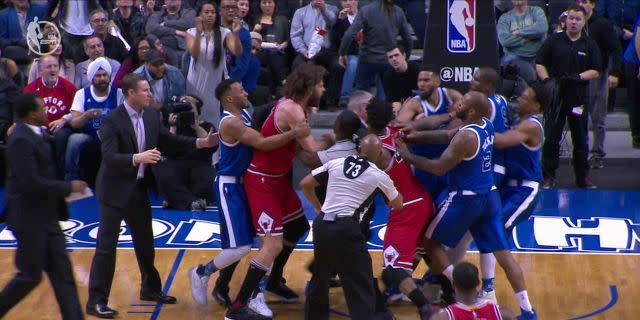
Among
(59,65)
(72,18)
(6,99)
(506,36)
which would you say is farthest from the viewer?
(72,18)

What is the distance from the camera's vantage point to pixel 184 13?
13578 mm

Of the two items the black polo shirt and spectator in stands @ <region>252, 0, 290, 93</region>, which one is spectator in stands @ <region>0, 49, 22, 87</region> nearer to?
spectator in stands @ <region>252, 0, 290, 93</region>

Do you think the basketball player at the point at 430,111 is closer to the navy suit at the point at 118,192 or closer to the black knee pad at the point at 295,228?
the black knee pad at the point at 295,228

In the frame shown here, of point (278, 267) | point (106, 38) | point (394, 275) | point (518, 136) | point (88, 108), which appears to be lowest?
point (278, 267)

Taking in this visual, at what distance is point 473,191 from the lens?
7.57 m

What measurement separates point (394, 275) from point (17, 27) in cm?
821

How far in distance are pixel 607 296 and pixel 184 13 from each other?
7306 millimetres

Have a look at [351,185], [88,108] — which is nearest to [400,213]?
[351,185]

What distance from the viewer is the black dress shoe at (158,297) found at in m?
8.23

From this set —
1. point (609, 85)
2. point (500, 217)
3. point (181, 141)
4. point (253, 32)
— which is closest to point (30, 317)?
point (181, 141)

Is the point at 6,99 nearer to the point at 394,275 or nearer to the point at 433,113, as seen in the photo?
the point at 433,113

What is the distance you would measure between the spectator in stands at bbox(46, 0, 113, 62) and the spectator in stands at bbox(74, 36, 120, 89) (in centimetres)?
56

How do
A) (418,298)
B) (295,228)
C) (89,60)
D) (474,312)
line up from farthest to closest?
(89,60) → (295,228) → (418,298) → (474,312)

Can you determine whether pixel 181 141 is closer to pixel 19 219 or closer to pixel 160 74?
pixel 19 219
